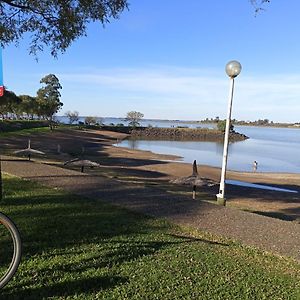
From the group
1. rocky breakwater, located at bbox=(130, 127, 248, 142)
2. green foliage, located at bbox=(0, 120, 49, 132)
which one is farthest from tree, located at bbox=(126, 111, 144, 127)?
green foliage, located at bbox=(0, 120, 49, 132)

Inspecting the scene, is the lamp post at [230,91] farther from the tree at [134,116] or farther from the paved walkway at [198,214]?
the tree at [134,116]

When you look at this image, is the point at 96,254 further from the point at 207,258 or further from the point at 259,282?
the point at 259,282

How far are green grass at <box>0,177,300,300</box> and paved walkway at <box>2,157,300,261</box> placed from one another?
532 millimetres

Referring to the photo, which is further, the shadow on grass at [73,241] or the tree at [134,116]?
the tree at [134,116]

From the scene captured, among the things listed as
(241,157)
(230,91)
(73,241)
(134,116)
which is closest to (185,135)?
(134,116)

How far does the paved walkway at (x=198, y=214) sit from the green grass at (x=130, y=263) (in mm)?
532

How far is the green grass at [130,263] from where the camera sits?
14.1 feet

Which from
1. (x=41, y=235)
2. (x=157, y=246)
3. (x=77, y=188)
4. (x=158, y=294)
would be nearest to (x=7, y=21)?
(x=77, y=188)

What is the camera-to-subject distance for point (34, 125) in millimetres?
83500

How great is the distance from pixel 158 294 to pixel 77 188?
23.6ft

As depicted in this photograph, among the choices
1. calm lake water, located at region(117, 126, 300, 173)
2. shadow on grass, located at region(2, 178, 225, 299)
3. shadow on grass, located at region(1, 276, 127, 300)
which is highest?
shadow on grass, located at region(1, 276, 127, 300)

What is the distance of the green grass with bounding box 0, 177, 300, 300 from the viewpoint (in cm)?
429

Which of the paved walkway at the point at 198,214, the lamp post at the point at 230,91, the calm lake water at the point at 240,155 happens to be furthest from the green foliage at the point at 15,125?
the lamp post at the point at 230,91

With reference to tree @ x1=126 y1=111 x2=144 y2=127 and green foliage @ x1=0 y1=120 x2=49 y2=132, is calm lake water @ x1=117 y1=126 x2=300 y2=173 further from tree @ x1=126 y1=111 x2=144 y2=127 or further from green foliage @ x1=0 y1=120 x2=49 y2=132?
tree @ x1=126 y1=111 x2=144 y2=127
